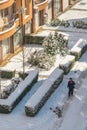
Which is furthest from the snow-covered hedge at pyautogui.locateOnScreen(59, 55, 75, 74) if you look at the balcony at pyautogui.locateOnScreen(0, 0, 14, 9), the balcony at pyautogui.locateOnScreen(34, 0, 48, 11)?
the balcony at pyautogui.locateOnScreen(34, 0, 48, 11)

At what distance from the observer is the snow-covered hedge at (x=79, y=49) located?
41031 millimetres

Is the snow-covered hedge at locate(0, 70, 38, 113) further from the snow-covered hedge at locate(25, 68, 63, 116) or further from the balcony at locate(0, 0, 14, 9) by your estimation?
the balcony at locate(0, 0, 14, 9)

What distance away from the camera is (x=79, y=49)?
137ft

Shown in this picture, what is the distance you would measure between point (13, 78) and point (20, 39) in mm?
9965

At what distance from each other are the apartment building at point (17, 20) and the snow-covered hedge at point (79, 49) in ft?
17.0

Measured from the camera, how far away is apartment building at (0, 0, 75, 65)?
130 ft

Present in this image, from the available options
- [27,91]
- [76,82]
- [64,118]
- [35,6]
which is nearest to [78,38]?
[35,6]

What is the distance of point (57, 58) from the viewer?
41812 mm

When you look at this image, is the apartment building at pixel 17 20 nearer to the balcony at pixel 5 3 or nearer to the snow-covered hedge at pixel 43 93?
the balcony at pixel 5 3

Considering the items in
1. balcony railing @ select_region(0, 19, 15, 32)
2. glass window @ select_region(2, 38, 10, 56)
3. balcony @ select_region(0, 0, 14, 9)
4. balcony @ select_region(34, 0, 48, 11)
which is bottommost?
glass window @ select_region(2, 38, 10, 56)

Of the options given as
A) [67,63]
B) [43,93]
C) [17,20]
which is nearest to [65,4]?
[17,20]

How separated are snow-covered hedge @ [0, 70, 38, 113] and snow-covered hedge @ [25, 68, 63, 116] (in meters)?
1.20

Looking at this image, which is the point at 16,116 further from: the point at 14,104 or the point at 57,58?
the point at 57,58

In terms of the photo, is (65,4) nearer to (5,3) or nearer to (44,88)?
(5,3)
